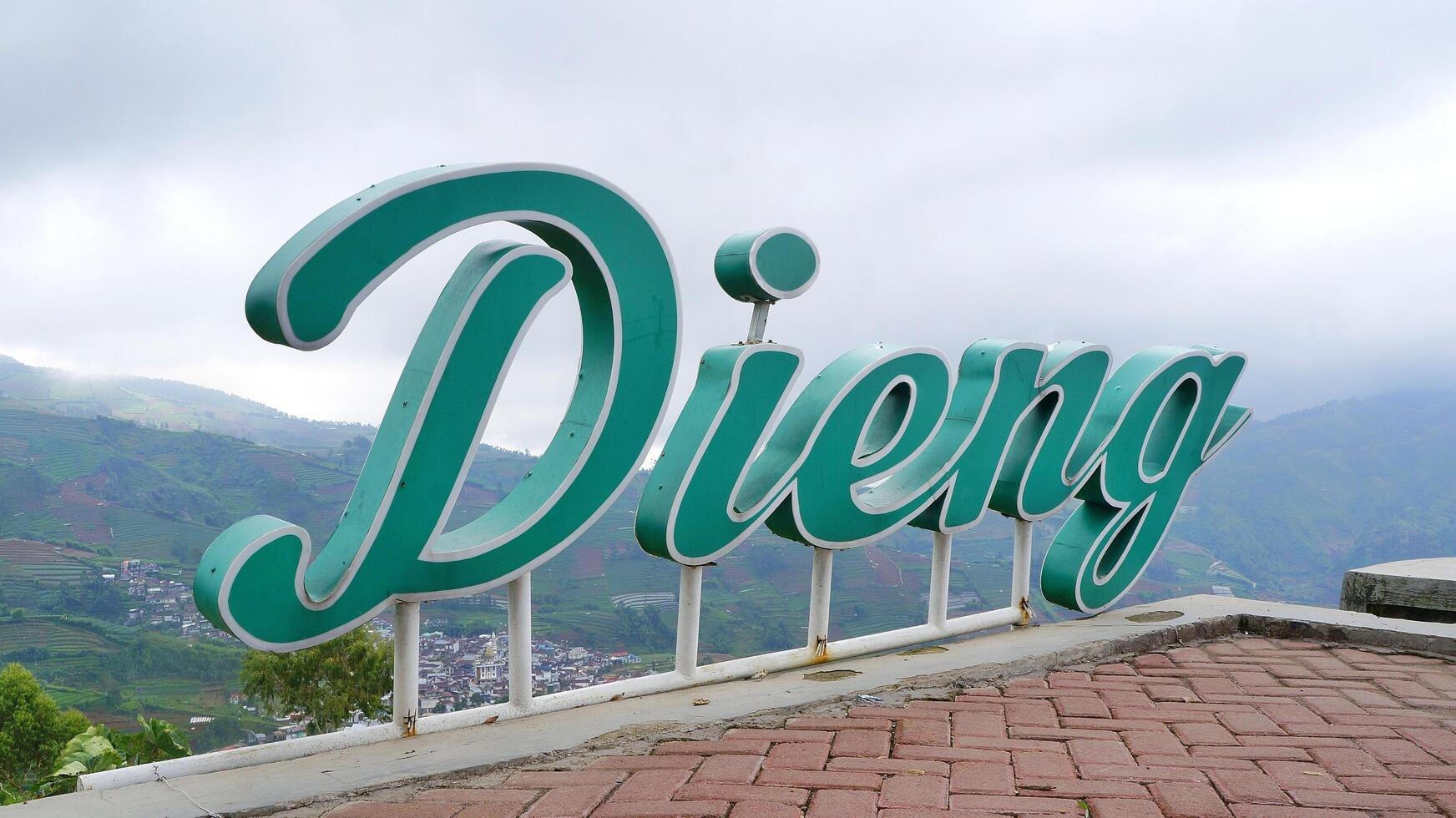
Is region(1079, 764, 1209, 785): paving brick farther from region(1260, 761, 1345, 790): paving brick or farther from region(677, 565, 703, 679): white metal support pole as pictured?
region(677, 565, 703, 679): white metal support pole

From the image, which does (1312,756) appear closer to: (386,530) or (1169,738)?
(1169,738)

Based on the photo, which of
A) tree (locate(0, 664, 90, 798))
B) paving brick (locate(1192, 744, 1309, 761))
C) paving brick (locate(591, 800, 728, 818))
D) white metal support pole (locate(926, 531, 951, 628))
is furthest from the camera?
tree (locate(0, 664, 90, 798))

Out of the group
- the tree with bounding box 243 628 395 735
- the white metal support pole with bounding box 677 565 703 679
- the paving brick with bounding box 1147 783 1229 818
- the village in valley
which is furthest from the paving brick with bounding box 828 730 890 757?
the tree with bounding box 243 628 395 735

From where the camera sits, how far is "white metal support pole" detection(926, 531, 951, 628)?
246 inches

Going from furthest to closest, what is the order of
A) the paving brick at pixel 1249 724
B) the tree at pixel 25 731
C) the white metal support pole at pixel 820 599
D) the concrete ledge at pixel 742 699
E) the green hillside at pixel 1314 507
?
the green hillside at pixel 1314 507 < the tree at pixel 25 731 < the white metal support pole at pixel 820 599 < the paving brick at pixel 1249 724 < the concrete ledge at pixel 742 699

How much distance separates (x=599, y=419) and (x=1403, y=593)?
21.3 ft

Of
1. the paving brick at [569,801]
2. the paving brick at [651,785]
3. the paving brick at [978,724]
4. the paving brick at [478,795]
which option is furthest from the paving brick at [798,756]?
the paving brick at [478,795]

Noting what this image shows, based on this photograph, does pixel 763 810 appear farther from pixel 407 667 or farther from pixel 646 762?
pixel 407 667

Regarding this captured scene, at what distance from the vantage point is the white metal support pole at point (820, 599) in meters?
5.57

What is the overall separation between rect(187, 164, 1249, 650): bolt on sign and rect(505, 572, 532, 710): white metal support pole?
19 centimetres

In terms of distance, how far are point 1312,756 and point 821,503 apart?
2.43 meters

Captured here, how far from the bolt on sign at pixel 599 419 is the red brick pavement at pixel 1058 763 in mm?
942

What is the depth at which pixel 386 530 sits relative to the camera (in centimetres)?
397

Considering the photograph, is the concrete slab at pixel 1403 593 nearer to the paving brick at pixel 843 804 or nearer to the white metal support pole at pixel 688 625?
the white metal support pole at pixel 688 625
